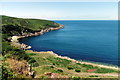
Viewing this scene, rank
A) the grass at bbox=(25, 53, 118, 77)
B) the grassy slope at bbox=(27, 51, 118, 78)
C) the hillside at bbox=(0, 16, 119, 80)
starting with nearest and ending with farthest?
1. the hillside at bbox=(0, 16, 119, 80)
2. the grassy slope at bbox=(27, 51, 118, 78)
3. the grass at bbox=(25, 53, 118, 77)

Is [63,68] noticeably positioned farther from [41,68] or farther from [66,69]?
[41,68]

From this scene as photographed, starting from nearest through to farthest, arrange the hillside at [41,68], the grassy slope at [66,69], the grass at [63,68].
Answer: the hillside at [41,68]
the grassy slope at [66,69]
the grass at [63,68]

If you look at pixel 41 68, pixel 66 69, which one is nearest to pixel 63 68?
pixel 66 69

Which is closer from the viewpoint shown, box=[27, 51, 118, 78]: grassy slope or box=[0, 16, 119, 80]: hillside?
box=[0, 16, 119, 80]: hillside

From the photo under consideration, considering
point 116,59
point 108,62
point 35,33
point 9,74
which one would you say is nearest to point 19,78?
point 9,74

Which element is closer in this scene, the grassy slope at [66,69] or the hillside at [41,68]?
the hillside at [41,68]

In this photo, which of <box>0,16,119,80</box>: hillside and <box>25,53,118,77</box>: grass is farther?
<box>25,53,118,77</box>: grass

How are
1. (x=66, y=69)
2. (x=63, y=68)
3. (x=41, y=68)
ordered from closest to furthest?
(x=41, y=68) < (x=66, y=69) < (x=63, y=68)

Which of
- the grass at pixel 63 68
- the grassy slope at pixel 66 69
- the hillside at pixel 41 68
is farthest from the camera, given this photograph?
the grass at pixel 63 68

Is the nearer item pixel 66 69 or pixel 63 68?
Result: pixel 66 69

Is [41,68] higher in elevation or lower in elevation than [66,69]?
higher

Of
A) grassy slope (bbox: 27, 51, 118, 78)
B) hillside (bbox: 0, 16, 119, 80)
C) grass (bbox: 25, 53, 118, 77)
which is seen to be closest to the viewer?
hillside (bbox: 0, 16, 119, 80)
